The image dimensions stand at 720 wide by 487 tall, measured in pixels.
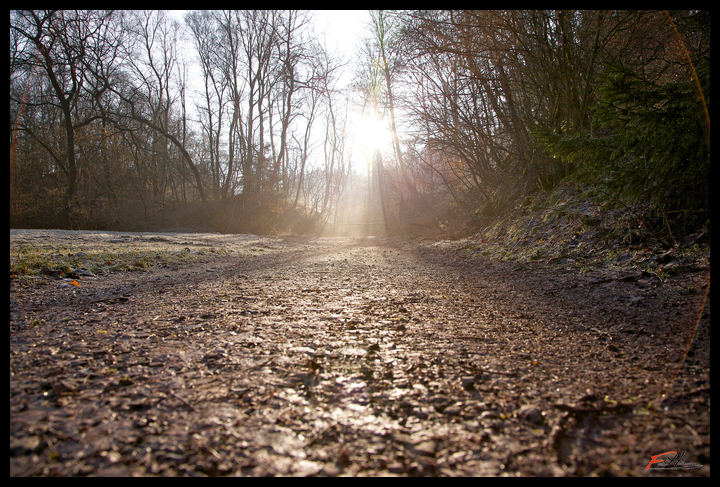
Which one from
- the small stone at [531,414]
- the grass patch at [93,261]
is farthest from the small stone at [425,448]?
the grass patch at [93,261]

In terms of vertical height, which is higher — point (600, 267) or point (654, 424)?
point (600, 267)

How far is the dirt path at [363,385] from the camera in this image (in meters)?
1.09

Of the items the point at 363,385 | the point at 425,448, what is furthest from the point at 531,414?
the point at 363,385

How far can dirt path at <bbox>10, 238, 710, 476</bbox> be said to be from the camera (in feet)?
3.57

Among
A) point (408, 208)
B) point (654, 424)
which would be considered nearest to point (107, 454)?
point (654, 424)

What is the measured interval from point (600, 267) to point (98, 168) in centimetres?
2591

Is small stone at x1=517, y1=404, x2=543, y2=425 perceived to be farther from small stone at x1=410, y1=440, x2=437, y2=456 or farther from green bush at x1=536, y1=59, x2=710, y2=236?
green bush at x1=536, y1=59, x2=710, y2=236

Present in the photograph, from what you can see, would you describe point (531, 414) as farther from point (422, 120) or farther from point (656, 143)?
point (422, 120)

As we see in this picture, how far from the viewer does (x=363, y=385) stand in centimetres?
158

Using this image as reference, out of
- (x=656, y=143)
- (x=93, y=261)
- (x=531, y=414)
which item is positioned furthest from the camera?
(x=93, y=261)

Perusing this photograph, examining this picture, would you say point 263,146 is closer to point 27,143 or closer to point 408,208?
point 408,208

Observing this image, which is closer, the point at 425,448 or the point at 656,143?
the point at 425,448

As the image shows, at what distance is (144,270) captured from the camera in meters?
5.18

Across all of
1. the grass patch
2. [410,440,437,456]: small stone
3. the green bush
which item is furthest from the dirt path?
the grass patch
